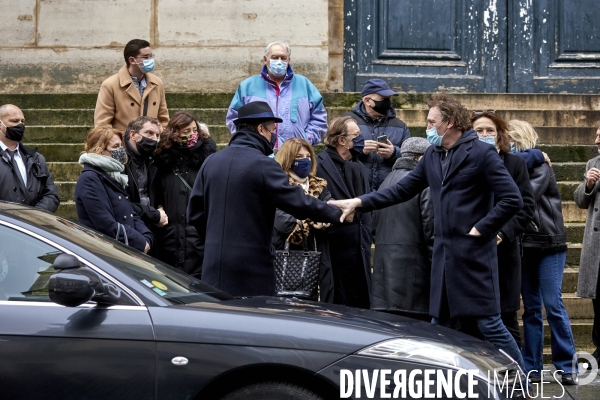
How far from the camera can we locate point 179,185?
8391 mm

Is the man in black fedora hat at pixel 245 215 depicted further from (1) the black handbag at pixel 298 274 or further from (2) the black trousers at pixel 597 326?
(2) the black trousers at pixel 597 326

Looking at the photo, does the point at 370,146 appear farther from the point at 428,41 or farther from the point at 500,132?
the point at 428,41

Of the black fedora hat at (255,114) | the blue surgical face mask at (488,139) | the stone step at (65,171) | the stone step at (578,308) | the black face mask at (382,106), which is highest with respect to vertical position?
the black face mask at (382,106)

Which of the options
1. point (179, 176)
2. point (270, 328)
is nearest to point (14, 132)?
point (179, 176)

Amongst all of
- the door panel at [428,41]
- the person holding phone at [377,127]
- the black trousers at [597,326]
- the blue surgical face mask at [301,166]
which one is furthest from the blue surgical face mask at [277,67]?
the door panel at [428,41]

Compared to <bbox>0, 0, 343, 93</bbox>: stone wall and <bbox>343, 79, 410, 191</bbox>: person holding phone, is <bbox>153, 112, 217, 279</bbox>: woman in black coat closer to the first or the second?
<bbox>343, 79, 410, 191</bbox>: person holding phone

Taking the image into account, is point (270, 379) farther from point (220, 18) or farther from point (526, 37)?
point (526, 37)

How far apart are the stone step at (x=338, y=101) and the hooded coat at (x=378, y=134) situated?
2598 mm

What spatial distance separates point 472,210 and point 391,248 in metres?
1.00

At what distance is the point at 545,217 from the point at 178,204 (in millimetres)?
2869

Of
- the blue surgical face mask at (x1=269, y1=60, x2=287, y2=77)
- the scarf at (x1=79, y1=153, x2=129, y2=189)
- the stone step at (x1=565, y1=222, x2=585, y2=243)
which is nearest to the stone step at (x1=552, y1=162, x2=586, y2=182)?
the stone step at (x1=565, y1=222, x2=585, y2=243)

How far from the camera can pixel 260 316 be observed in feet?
16.5

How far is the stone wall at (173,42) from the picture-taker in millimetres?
12516

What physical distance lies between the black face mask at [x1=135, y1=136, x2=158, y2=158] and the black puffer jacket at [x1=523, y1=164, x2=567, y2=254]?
2967 millimetres
